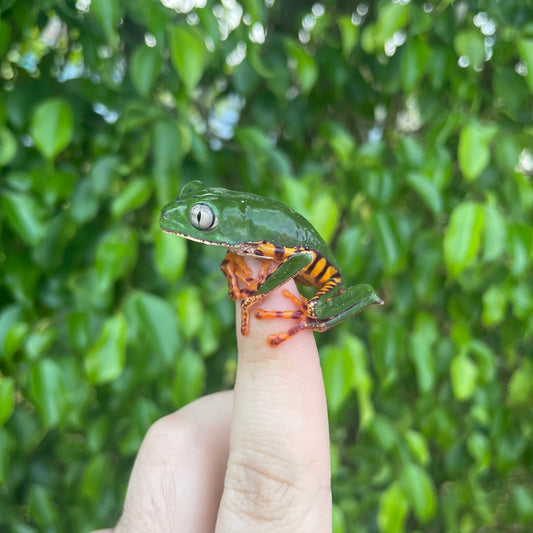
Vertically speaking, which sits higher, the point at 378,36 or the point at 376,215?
the point at 378,36

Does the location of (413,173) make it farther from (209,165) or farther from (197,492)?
(197,492)

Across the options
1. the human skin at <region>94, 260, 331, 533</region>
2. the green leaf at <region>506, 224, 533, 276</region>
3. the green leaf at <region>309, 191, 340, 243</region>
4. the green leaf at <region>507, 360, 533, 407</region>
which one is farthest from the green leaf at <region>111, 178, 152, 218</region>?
the green leaf at <region>507, 360, 533, 407</region>

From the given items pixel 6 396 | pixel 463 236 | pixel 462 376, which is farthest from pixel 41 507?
pixel 463 236

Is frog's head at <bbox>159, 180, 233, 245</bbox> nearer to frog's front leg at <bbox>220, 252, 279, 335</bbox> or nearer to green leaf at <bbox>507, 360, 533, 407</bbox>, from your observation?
frog's front leg at <bbox>220, 252, 279, 335</bbox>

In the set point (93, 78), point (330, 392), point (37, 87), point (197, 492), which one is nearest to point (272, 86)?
point (93, 78)

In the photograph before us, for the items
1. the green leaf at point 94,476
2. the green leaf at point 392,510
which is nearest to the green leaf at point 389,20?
the green leaf at point 392,510

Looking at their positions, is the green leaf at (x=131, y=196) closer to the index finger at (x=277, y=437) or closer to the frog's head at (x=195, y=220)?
the frog's head at (x=195, y=220)

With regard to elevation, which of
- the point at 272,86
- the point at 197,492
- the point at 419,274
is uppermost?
the point at 272,86
